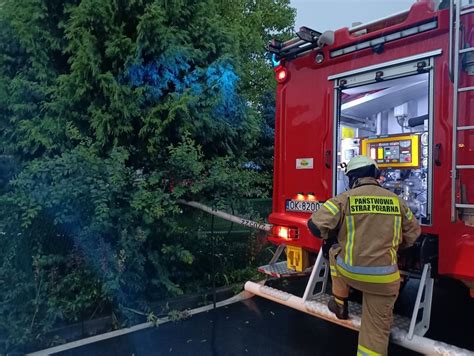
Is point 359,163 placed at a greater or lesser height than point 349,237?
greater

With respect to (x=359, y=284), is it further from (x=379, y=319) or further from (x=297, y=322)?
(x=297, y=322)

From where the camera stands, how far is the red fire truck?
2.90 meters

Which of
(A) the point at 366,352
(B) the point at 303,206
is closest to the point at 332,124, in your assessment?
(B) the point at 303,206

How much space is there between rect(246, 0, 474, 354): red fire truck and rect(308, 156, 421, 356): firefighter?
0.19 meters

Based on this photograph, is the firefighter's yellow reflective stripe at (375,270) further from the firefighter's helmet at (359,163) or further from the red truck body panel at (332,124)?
the firefighter's helmet at (359,163)

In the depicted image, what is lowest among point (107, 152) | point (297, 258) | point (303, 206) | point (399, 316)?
point (399, 316)

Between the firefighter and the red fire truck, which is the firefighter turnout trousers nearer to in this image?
the firefighter

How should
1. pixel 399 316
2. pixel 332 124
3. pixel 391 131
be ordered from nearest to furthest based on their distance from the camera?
pixel 399 316 → pixel 332 124 → pixel 391 131

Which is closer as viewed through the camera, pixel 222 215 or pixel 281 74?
pixel 281 74

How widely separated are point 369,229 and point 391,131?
7.56ft

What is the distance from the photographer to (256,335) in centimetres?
397

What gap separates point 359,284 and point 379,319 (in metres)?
0.26

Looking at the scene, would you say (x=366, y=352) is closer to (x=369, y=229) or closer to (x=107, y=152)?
(x=369, y=229)

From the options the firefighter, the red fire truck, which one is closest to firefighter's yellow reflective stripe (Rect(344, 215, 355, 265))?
the firefighter
